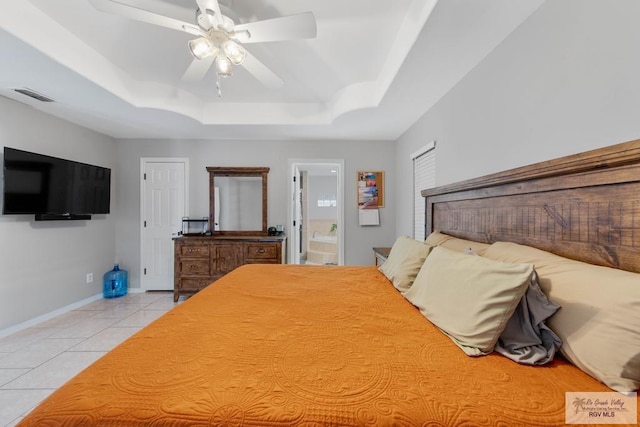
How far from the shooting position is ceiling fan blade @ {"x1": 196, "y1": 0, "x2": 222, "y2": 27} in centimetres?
134

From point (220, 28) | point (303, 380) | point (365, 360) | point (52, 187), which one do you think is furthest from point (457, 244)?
point (52, 187)

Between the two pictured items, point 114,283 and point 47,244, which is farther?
point 114,283

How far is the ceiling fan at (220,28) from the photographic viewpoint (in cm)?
137

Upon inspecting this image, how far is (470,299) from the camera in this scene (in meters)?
1.03

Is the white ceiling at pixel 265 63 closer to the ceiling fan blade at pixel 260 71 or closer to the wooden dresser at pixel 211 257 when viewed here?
the ceiling fan blade at pixel 260 71

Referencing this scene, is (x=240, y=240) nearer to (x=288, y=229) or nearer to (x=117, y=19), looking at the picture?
(x=288, y=229)

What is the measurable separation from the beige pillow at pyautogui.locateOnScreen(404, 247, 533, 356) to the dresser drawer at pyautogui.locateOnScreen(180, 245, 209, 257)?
10.2ft

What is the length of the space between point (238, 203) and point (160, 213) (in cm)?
122

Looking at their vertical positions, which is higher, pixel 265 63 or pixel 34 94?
pixel 265 63

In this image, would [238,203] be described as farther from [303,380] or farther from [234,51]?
[303,380]

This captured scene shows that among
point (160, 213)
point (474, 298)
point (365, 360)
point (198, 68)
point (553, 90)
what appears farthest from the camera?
point (160, 213)

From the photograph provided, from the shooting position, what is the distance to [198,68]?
188cm

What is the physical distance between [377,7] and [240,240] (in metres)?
2.96

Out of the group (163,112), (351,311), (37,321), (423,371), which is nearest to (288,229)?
(163,112)
